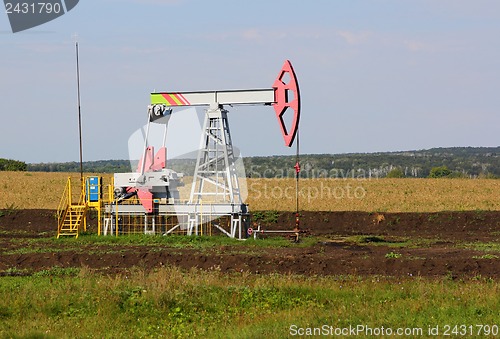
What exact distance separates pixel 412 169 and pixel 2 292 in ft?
454

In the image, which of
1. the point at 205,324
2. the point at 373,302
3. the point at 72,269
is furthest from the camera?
the point at 72,269

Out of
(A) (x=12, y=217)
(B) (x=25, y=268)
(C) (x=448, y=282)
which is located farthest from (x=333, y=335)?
(A) (x=12, y=217)

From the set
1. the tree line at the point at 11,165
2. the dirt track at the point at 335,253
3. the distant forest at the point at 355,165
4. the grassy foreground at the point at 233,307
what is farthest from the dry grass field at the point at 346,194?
the distant forest at the point at 355,165

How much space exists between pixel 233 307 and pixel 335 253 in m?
11.2

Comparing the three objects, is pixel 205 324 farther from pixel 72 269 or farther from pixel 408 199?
pixel 408 199

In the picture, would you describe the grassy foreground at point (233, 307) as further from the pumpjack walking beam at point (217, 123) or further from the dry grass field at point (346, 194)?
the dry grass field at point (346, 194)

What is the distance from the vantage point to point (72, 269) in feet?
→ 70.7

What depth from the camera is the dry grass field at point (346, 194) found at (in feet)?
177

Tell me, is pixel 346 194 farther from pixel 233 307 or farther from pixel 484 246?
pixel 233 307

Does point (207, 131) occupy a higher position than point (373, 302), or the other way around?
point (207, 131)

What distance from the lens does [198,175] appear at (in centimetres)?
3191

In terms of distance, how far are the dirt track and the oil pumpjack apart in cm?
338

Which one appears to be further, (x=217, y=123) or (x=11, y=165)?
(x=11, y=165)

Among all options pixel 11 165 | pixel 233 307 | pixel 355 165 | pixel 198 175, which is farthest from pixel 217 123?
pixel 355 165
